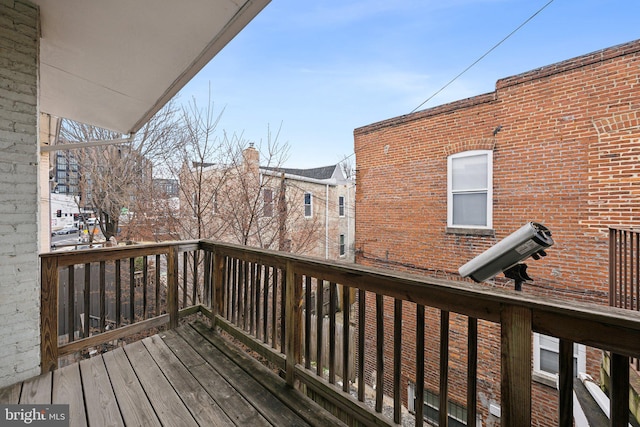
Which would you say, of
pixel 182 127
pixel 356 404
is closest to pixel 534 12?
pixel 356 404

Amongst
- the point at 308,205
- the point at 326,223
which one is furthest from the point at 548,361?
the point at 326,223

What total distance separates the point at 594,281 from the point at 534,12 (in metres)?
4.13

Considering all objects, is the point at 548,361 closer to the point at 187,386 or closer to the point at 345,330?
the point at 345,330

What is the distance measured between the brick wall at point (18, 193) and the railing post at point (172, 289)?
936mm

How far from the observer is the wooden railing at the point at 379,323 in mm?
→ 877

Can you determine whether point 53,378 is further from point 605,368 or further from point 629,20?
point 629,20

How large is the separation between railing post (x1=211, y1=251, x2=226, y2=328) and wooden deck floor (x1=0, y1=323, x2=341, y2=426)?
473mm

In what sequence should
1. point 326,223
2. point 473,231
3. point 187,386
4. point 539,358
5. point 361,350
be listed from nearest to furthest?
point 361,350, point 187,386, point 539,358, point 473,231, point 326,223

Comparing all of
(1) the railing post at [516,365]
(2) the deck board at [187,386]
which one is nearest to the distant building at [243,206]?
(2) the deck board at [187,386]

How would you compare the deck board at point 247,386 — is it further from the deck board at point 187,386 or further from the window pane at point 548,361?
the window pane at point 548,361

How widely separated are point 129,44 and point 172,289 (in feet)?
6.87

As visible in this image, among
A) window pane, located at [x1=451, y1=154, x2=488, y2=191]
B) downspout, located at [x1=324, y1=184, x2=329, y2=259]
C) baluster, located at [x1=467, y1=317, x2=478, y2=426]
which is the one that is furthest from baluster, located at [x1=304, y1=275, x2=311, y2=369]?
downspout, located at [x1=324, y1=184, x2=329, y2=259]

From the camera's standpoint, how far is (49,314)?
77.4 inches

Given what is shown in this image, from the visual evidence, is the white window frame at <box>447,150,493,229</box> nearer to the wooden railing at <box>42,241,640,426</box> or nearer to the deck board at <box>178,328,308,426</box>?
the wooden railing at <box>42,241,640,426</box>
